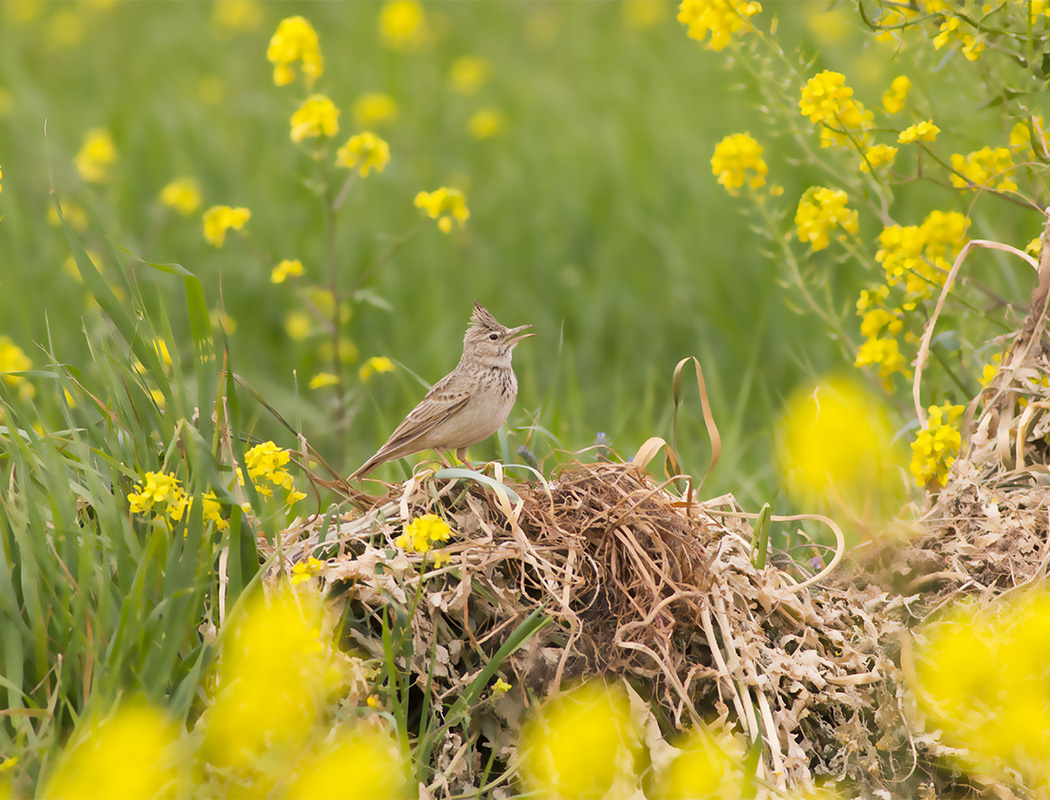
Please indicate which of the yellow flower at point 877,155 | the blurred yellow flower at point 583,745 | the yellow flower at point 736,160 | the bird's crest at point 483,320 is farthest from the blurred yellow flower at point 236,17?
the blurred yellow flower at point 583,745

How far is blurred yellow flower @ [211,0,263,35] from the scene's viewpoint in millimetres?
12141

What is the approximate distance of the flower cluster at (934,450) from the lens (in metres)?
3.61

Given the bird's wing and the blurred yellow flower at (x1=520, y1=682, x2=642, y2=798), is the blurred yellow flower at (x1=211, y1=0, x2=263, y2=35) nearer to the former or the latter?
the bird's wing

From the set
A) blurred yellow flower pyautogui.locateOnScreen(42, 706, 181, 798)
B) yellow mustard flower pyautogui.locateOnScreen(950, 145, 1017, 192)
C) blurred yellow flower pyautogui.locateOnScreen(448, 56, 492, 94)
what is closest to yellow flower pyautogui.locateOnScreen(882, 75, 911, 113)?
yellow mustard flower pyautogui.locateOnScreen(950, 145, 1017, 192)

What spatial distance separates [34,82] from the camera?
464 inches

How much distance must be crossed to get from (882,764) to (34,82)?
1170 centimetres

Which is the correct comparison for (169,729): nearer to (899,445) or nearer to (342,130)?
(899,445)

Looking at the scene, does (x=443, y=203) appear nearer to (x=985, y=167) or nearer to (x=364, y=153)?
(x=364, y=153)

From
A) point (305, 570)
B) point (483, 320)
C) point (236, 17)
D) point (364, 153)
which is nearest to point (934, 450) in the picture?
point (483, 320)

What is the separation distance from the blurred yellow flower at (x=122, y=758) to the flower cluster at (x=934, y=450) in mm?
2473

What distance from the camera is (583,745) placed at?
2.57m

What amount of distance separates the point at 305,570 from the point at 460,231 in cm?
647

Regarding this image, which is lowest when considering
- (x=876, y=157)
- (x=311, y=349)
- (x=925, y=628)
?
(x=311, y=349)

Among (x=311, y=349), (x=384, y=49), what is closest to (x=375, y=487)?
(x=311, y=349)
